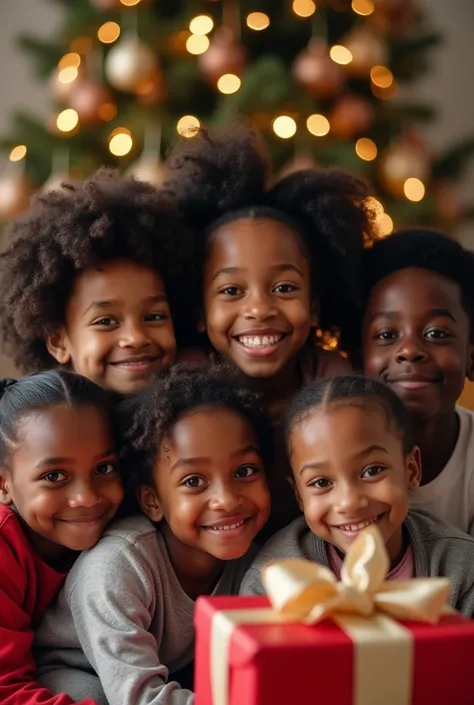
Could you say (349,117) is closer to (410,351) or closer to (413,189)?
(413,189)

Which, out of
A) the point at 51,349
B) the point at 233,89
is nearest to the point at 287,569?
the point at 51,349

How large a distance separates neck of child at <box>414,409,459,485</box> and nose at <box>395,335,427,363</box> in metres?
0.11

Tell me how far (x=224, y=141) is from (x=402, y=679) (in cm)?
109

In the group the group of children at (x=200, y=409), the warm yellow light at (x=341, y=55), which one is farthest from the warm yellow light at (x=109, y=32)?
the group of children at (x=200, y=409)

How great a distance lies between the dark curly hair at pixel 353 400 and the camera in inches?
47.1

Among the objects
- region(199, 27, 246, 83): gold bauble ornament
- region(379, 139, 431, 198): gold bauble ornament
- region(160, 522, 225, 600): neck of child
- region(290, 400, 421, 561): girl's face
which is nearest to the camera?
region(290, 400, 421, 561): girl's face

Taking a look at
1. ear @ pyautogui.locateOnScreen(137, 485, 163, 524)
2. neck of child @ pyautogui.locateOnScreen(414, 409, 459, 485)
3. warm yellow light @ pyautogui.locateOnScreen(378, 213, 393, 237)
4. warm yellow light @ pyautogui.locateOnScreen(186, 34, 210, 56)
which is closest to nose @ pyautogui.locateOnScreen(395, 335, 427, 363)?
neck of child @ pyautogui.locateOnScreen(414, 409, 459, 485)

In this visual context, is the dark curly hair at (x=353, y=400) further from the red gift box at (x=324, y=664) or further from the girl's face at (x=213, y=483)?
the red gift box at (x=324, y=664)

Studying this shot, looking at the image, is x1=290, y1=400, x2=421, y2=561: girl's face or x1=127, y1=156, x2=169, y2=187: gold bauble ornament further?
x1=127, y1=156, x2=169, y2=187: gold bauble ornament

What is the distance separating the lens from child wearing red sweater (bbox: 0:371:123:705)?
120cm

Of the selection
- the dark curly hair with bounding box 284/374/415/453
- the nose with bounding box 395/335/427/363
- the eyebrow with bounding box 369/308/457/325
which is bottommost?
the dark curly hair with bounding box 284/374/415/453

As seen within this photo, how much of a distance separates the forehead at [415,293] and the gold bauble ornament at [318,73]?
1.17m

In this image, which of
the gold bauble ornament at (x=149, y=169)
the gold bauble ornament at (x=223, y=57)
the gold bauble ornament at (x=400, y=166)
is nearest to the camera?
the gold bauble ornament at (x=149, y=169)

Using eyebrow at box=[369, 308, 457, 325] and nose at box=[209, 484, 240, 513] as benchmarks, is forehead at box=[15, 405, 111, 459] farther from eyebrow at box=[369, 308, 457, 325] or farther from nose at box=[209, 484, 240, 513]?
eyebrow at box=[369, 308, 457, 325]
